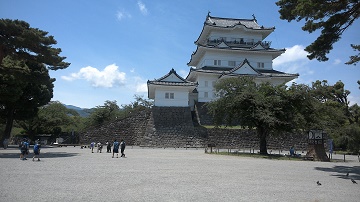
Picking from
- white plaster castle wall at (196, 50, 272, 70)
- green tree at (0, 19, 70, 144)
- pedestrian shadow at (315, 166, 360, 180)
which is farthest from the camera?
white plaster castle wall at (196, 50, 272, 70)

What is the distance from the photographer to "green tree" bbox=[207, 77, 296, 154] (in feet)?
72.2

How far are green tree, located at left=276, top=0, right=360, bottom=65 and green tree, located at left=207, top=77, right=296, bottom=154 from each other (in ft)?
26.8

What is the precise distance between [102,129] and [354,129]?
29546 mm

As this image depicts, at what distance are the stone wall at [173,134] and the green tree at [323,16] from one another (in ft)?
62.0

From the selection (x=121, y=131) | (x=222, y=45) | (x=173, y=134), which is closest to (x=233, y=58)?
(x=222, y=45)

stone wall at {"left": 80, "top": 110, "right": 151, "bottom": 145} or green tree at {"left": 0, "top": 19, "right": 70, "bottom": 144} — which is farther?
stone wall at {"left": 80, "top": 110, "right": 151, "bottom": 145}

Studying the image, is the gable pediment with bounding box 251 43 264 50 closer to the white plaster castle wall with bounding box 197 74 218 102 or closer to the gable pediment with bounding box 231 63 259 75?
the gable pediment with bounding box 231 63 259 75

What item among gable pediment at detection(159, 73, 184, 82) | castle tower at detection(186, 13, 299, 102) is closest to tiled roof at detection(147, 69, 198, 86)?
gable pediment at detection(159, 73, 184, 82)

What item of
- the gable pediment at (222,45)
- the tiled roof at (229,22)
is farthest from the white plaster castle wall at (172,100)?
the tiled roof at (229,22)

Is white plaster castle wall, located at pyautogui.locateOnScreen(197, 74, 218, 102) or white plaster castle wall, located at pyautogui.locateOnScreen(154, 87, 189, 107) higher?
white plaster castle wall, located at pyautogui.locateOnScreen(197, 74, 218, 102)

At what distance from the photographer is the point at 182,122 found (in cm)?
3291

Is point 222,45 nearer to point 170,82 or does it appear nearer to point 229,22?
point 229,22

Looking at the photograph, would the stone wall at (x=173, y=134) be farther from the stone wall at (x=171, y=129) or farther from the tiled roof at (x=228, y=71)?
the tiled roof at (x=228, y=71)

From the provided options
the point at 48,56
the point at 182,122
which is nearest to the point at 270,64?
the point at 182,122
